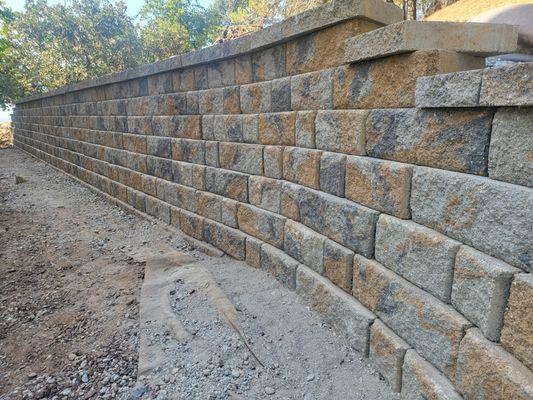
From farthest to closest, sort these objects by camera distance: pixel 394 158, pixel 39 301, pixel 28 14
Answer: pixel 28 14 → pixel 39 301 → pixel 394 158

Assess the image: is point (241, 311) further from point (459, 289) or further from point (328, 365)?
point (459, 289)

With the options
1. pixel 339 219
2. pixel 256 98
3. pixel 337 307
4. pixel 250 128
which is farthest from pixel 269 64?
pixel 337 307

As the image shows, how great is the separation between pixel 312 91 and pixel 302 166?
63 cm

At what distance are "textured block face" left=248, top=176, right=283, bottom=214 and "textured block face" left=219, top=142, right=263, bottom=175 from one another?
0.11 meters

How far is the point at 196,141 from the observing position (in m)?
4.93

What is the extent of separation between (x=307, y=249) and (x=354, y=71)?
58.6 inches

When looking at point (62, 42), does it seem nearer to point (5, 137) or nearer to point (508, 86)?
point (5, 137)

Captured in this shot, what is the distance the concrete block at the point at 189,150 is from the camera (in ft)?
16.0

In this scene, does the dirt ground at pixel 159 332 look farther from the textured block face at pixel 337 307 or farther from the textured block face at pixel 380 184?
the textured block face at pixel 380 184

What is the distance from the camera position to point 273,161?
3.62 meters

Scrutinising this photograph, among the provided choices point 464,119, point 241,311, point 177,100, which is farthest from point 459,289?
point 177,100

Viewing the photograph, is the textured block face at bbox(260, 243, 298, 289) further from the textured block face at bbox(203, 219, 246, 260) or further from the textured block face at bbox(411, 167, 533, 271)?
the textured block face at bbox(411, 167, 533, 271)

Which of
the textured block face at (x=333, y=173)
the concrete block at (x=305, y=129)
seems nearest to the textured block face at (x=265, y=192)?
the concrete block at (x=305, y=129)

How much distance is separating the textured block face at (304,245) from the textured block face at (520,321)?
5.10 feet
